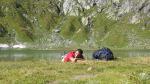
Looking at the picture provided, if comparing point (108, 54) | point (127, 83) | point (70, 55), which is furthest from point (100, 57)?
point (127, 83)

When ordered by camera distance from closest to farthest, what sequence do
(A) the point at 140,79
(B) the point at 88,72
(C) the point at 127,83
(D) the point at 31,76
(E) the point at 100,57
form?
1. (C) the point at 127,83
2. (A) the point at 140,79
3. (D) the point at 31,76
4. (B) the point at 88,72
5. (E) the point at 100,57

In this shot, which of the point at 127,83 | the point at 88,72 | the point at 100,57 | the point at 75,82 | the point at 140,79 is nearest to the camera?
the point at 127,83

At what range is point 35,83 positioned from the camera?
23578 mm

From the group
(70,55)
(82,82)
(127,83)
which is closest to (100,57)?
(70,55)

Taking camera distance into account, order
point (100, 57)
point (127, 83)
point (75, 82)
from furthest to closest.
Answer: point (100, 57) < point (75, 82) < point (127, 83)

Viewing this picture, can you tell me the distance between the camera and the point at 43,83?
2345 centimetres

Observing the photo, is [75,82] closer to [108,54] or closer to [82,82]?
[82,82]

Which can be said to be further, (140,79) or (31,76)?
(31,76)

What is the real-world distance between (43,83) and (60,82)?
1.00 m

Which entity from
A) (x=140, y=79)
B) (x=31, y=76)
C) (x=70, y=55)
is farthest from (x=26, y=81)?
(x=70, y=55)

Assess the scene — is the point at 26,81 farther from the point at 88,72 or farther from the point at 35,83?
the point at 88,72

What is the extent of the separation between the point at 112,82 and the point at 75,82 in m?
2.35

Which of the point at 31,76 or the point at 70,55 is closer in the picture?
the point at 31,76

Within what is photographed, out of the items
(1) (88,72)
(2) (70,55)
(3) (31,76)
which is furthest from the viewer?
(2) (70,55)
